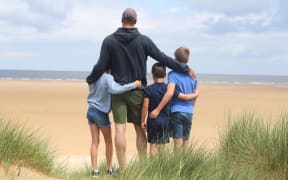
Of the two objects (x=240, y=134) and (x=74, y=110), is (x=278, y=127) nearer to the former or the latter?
(x=240, y=134)

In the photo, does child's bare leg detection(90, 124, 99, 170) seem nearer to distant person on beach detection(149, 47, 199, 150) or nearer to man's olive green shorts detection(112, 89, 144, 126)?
man's olive green shorts detection(112, 89, 144, 126)

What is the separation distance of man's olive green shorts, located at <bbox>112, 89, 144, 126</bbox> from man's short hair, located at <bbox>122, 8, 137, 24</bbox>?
2.62 feet

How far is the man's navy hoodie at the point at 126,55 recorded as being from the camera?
213 inches

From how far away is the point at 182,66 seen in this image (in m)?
5.75

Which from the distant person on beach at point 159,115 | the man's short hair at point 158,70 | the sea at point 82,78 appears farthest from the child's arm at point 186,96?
the sea at point 82,78

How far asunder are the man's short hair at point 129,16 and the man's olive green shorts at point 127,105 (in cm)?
80

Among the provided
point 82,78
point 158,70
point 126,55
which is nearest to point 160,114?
point 158,70

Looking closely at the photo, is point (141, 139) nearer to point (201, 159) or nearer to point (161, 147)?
point (161, 147)

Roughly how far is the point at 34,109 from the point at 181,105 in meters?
15.5

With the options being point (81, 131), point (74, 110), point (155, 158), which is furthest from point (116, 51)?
point (74, 110)

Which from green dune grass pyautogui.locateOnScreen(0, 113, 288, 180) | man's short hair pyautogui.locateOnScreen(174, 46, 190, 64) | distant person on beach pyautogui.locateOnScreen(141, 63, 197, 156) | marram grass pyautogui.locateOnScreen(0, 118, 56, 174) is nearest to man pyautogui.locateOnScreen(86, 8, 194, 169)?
distant person on beach pyautogui.locateOnScreen(141, 63, 197, 156)

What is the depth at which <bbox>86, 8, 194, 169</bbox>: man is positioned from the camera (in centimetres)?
540

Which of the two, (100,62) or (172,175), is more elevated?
(100,62)

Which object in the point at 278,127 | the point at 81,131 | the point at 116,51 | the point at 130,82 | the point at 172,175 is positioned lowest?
the point at 81,131
